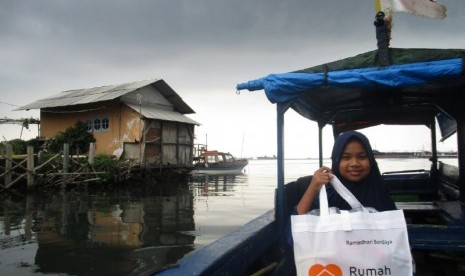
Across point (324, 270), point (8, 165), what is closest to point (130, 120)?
point (8, 165)

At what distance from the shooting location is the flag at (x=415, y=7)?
4.04 m

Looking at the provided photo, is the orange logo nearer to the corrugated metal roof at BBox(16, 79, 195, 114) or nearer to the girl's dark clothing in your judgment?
the girl's dark clothing

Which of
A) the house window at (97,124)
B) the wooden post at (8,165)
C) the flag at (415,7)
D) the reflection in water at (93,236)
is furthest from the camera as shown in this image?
the house window at (97,124)

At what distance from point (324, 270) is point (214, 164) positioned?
33.0m

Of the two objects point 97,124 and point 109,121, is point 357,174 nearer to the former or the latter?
point 109,121

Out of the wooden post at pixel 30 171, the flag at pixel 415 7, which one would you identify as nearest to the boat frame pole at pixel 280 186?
the flag at pixel 415 7

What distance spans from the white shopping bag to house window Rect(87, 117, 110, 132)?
23.4 m

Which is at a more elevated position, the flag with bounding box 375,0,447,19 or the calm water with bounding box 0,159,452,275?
the flag with bounding box 375,0,447,19

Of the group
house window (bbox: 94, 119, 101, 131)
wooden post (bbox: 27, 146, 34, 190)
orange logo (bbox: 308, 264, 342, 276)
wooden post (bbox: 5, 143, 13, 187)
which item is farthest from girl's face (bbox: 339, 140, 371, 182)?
house window (bbox: 94, 119, 101, 131)

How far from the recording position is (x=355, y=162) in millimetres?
2400

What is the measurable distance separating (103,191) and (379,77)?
18.4 meters

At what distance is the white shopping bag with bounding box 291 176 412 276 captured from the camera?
6.36 feet

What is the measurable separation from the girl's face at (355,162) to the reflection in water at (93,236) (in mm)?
4697

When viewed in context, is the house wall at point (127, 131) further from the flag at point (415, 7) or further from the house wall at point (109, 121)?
the flag at point (415, 7)
